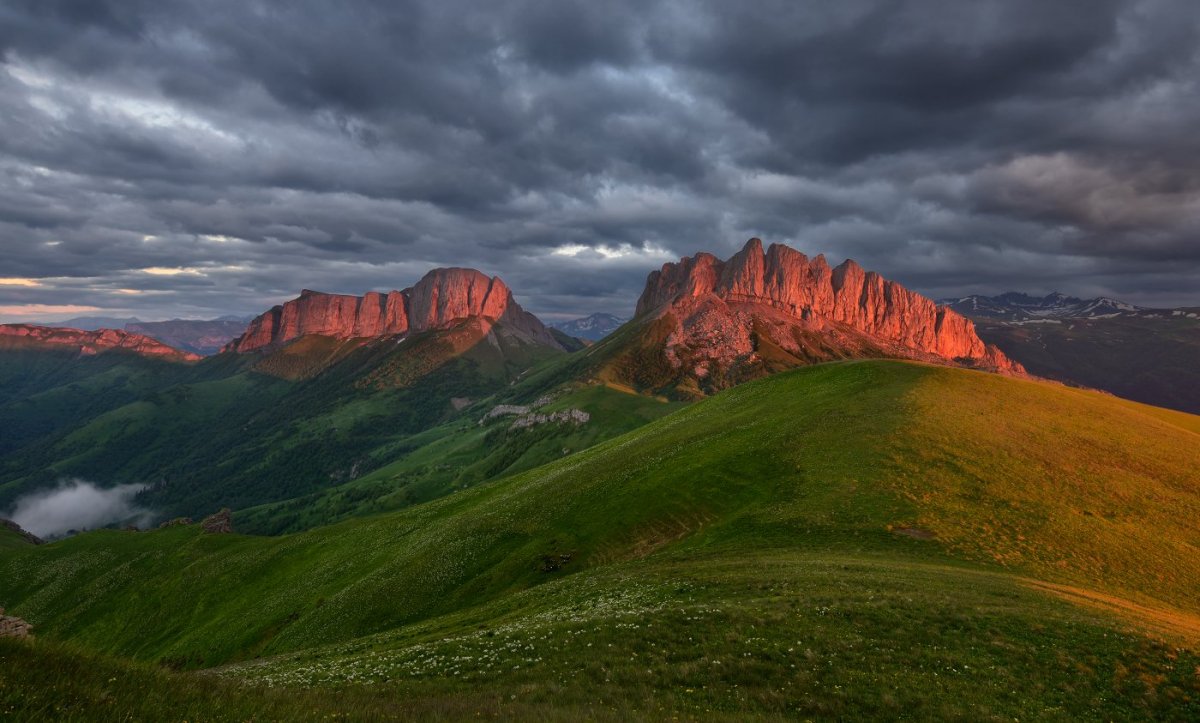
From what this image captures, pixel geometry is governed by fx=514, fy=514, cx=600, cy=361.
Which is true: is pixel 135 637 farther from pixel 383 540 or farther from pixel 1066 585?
pixel 1066 585

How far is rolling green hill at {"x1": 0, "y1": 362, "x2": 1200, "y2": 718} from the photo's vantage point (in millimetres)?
18766

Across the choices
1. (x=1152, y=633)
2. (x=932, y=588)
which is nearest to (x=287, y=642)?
(x=932, y=588)

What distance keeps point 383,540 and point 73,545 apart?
83093 millimetres

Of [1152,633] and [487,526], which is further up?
[1152,633]

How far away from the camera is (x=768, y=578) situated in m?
30.3

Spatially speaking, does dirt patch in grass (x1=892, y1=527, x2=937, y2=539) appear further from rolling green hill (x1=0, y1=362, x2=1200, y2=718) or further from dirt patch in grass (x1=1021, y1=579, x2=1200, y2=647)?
dirt patch in grass (x1=1021, y1=579, x2=1200, y2=647)

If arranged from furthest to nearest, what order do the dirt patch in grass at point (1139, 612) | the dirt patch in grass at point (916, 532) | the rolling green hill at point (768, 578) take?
1. the dirt patch in grass at point (916, 532)
2. the dirt patch in grass at point (1139, 612)
3. the rolling green hill at point (768, 578)

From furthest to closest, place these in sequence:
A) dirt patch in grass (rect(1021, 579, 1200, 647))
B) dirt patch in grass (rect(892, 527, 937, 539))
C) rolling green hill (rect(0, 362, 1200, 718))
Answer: dirt patch in grass (rect(892, 527, 937, 539)), dirt patch in grass (rect(1021, 579, 1200, 647)), rolling green hill (rect(0, 362, 1200, 718))

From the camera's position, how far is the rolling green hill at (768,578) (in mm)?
18766

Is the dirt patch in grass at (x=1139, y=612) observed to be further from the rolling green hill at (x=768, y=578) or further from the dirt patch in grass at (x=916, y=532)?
the dirt patch in grass at (x=916, y=532)

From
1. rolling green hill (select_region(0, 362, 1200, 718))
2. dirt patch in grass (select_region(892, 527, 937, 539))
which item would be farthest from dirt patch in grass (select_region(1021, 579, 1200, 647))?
dirt patch in grass (select_region(892, 527, 937, 539))

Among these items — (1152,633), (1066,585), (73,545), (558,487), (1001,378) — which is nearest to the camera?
(1152,633)

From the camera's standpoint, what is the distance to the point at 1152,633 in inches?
892

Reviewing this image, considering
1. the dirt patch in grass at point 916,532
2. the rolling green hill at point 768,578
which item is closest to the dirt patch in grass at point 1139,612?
the rolling green hill at point 768,578
